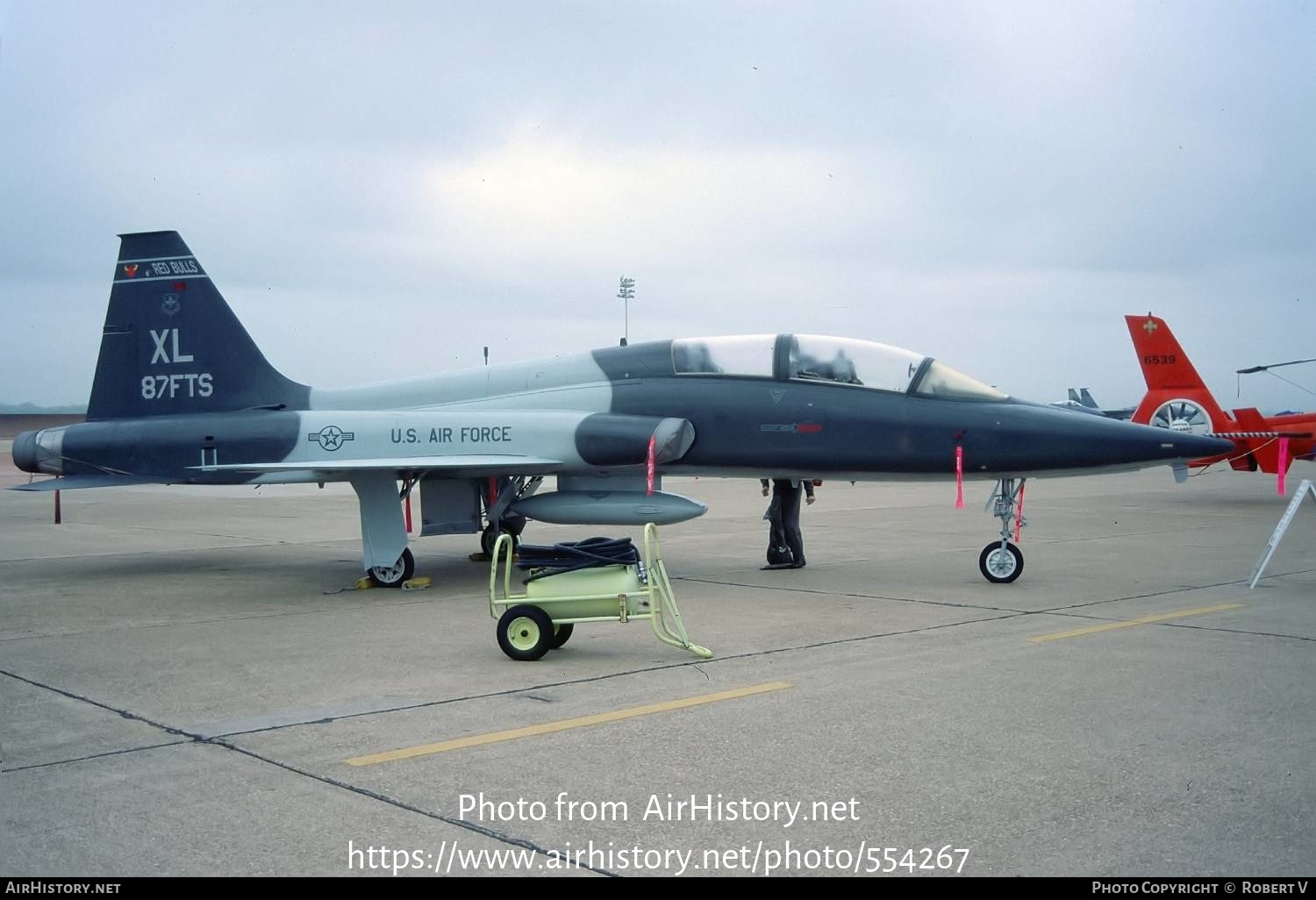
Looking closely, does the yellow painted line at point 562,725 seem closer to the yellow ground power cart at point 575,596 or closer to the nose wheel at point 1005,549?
the yellow ground power cart at point 575,596

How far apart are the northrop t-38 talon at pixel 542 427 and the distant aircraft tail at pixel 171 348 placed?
19mm

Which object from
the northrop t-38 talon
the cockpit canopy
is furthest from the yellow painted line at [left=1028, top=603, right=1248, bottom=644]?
the cockpit canopy

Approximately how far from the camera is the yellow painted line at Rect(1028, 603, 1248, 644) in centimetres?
776

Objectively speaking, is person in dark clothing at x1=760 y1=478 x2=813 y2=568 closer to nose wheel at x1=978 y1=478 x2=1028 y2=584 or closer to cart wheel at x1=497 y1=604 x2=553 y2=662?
nose wheel at x1=978 y1=478 x2=1028 y2=584

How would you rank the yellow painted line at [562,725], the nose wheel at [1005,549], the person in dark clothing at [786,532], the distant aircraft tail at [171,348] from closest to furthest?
the yellow painted line at [562,725] → the nose wheel at [1005,549] → the person in dark clothing at [786,532] → the distant aircraft tail at [171,348]

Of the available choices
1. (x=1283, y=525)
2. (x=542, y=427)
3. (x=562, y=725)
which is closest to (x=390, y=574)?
(x=542, y=427)

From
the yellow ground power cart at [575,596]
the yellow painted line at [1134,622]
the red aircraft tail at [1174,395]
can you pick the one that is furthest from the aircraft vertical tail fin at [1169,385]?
the yellow ground power cart at [575,596]

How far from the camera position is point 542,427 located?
11.0m

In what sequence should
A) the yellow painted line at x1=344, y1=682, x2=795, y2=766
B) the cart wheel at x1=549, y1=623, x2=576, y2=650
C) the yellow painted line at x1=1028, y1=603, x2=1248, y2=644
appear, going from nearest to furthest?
the yellow painted line at x1=344, y1=682, x2=795, y2=766, the cart wheel at x1=549, y1=623, x2=576, y2=650, the yellow painted line at x1=1028, y1=603, x2=1248, y2=644

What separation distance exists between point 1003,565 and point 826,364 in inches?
98.9

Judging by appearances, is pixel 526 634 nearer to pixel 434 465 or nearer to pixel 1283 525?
pixel 434 465

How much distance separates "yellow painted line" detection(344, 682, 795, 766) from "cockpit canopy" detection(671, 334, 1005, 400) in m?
5.08

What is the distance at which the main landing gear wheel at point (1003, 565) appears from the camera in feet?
35.2

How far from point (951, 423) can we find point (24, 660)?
755cm
